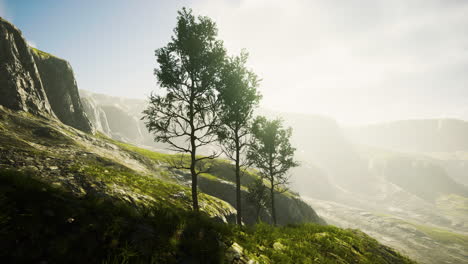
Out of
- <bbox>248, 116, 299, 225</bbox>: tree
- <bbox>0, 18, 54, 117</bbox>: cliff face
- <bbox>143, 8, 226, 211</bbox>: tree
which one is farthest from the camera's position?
<bbox>0, 18, 54, 117</bbox>: cliff face

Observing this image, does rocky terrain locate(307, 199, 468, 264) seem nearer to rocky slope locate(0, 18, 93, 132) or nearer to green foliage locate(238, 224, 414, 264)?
green foliage locate(238, 224, 414, 264)

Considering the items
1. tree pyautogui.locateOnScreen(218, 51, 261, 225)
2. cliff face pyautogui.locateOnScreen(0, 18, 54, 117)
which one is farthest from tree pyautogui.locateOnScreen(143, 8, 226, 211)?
cliff face pyautogui.locateOnScreen(0, 18, 54, 117)

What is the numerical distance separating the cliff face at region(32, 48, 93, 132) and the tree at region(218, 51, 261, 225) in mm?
44918

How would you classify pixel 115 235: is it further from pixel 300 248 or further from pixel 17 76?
pixel 17 76

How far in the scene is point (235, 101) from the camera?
17.9 m

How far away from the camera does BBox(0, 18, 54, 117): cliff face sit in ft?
84.8

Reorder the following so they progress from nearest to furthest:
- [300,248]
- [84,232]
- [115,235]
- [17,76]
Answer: [84,232] < [115,235] < [300,248] < [17,76]

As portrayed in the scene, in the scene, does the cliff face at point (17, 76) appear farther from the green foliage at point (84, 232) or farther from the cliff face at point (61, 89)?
the green foliage at point (84, 232)

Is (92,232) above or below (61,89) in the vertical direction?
below

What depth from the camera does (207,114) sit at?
16.8 m

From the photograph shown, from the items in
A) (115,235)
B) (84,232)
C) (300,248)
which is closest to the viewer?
(84,232)

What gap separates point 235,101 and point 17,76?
107 ft

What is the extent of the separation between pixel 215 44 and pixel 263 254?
1496cm

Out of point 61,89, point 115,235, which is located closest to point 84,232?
point 115,235
